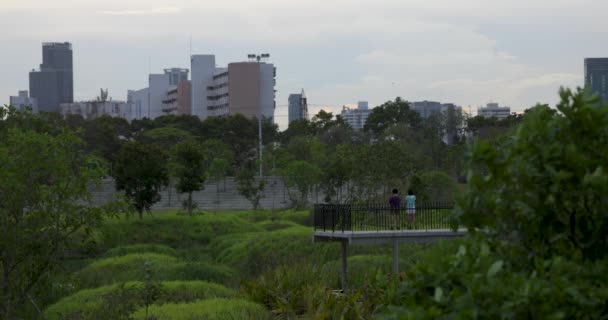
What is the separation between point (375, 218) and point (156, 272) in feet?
22.5

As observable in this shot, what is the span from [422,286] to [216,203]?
205ft

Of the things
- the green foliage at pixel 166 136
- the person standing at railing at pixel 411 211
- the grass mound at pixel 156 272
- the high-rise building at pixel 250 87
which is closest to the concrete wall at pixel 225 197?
the green foliage at pixel 166 136

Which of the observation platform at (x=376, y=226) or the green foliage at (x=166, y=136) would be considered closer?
the observation platform at (x=376, y=226)

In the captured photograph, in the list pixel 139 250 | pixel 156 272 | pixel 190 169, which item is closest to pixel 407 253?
pixel 156 272

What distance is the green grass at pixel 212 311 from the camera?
17.7 meters

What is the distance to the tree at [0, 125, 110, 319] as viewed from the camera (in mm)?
12477

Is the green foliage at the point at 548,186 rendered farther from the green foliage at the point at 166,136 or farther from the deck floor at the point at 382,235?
the green foliage at the point at 166,136

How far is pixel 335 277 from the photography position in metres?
26.0

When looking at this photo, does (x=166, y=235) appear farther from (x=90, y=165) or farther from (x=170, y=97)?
(x=170, y=97)

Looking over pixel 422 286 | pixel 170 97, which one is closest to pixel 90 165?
pixel 422 286

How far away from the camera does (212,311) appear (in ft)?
60.3

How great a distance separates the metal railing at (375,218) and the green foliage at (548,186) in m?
22.4

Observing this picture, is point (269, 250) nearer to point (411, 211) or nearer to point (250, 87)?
point (411, 211)

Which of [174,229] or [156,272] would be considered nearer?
[156,272]
